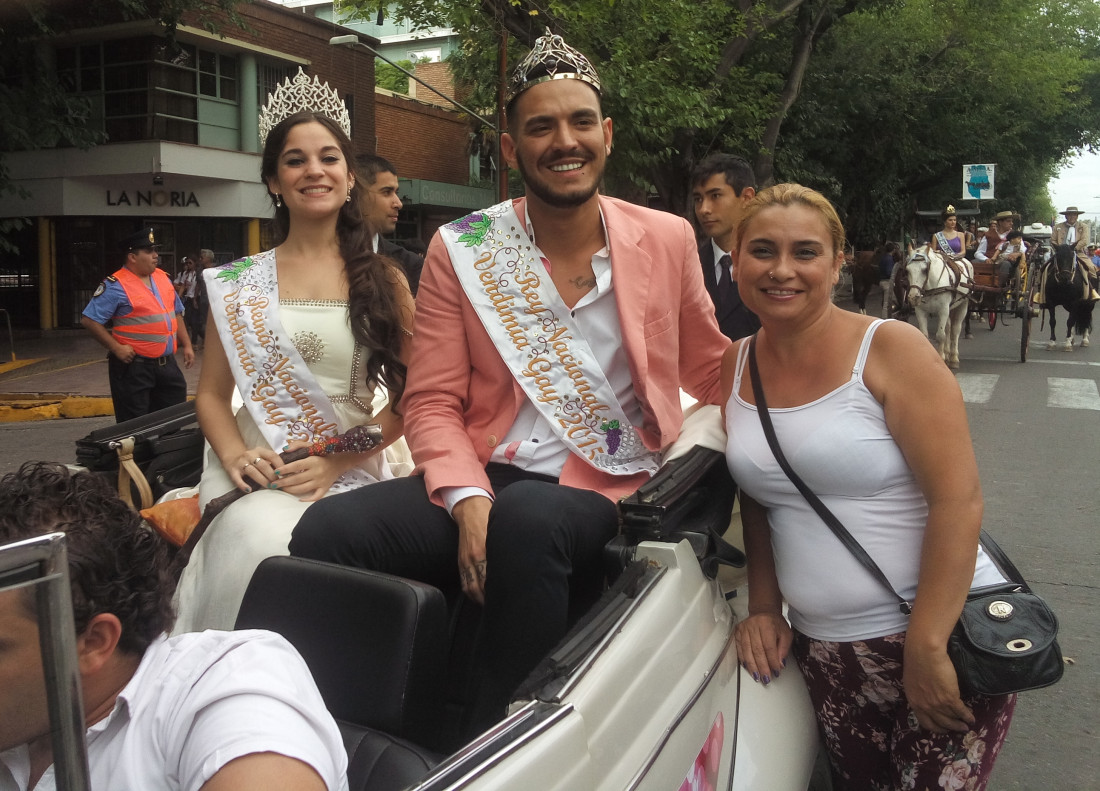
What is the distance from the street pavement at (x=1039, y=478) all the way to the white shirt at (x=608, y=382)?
6.11 ft

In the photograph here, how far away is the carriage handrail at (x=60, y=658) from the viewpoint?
0.94 meters

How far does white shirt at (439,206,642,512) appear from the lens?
2609 mm

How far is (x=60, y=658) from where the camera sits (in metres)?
0.97

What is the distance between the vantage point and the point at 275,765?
3.70ft

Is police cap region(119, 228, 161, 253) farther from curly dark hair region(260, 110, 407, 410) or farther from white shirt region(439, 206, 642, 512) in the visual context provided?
white shirt region(439, 206, 642, 512)

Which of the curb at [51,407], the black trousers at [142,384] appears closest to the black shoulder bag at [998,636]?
the black trousers at [142,384]

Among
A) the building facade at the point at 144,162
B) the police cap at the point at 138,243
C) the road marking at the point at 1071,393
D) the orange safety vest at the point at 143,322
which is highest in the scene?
the building facade at the point at 144,162

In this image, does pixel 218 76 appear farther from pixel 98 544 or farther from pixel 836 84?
pixel 98 544

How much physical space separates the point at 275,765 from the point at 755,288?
4.88 feet

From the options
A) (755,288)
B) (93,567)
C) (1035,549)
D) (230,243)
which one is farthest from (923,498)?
(230,243)

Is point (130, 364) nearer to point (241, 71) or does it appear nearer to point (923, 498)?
point (923, 498)

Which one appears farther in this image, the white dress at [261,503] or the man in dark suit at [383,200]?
the man in dark suit at [383,200]

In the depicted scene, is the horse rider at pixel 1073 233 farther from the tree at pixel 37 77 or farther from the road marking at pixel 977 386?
the tree at pixel 37 77

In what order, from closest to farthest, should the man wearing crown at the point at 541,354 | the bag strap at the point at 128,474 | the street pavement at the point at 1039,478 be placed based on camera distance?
the man wearing crown at the point at 541,354
the bag strap at the point at 128,474
the street pavement at the point at 1039,478
